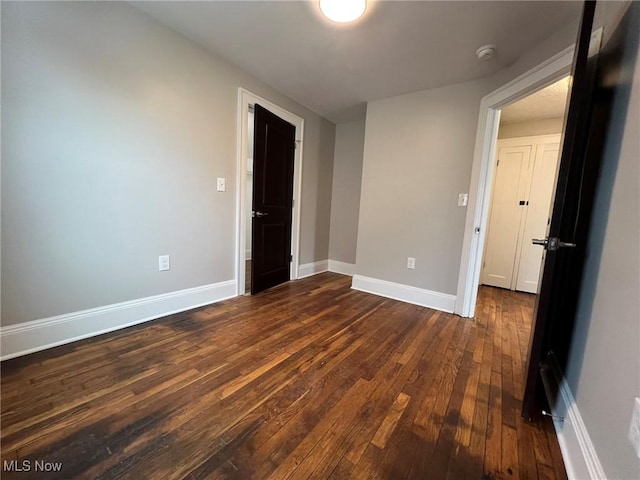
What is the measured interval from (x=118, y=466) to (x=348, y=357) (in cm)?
120

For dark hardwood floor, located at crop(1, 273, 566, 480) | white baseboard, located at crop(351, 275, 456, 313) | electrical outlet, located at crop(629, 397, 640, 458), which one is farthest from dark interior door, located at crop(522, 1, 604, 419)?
white baseboard, located at crop(351, 275, 456, 313)

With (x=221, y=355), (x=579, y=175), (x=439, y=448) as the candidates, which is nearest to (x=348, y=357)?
(x=439, y=448)

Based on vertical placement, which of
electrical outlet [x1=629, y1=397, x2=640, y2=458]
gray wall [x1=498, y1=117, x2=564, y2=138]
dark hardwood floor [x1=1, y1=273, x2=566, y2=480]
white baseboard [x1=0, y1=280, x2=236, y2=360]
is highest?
gray wall [x1=498, y1=117, x2=564, y2=138]

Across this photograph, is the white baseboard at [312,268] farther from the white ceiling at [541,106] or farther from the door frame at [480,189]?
the white ceiling at [541,106]

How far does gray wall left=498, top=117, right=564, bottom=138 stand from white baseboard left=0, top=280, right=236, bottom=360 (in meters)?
4.15

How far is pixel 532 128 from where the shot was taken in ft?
10.5

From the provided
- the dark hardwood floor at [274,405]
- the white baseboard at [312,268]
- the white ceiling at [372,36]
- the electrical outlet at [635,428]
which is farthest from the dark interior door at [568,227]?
the white baseboard at [312,268]

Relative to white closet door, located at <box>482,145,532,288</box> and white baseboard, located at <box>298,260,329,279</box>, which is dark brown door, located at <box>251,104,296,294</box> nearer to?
white baseboard, located at <box>298,260,329,279</box>

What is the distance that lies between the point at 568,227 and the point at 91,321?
3.05 meters

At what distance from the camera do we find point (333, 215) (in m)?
4.00

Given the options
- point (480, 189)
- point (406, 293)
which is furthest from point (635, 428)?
point (406, 293)

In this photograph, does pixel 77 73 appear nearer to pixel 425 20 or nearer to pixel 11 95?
pixel 11 95

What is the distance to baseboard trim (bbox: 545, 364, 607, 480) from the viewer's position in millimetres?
870

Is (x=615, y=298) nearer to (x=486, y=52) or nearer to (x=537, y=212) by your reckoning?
(x=486, y=52)
